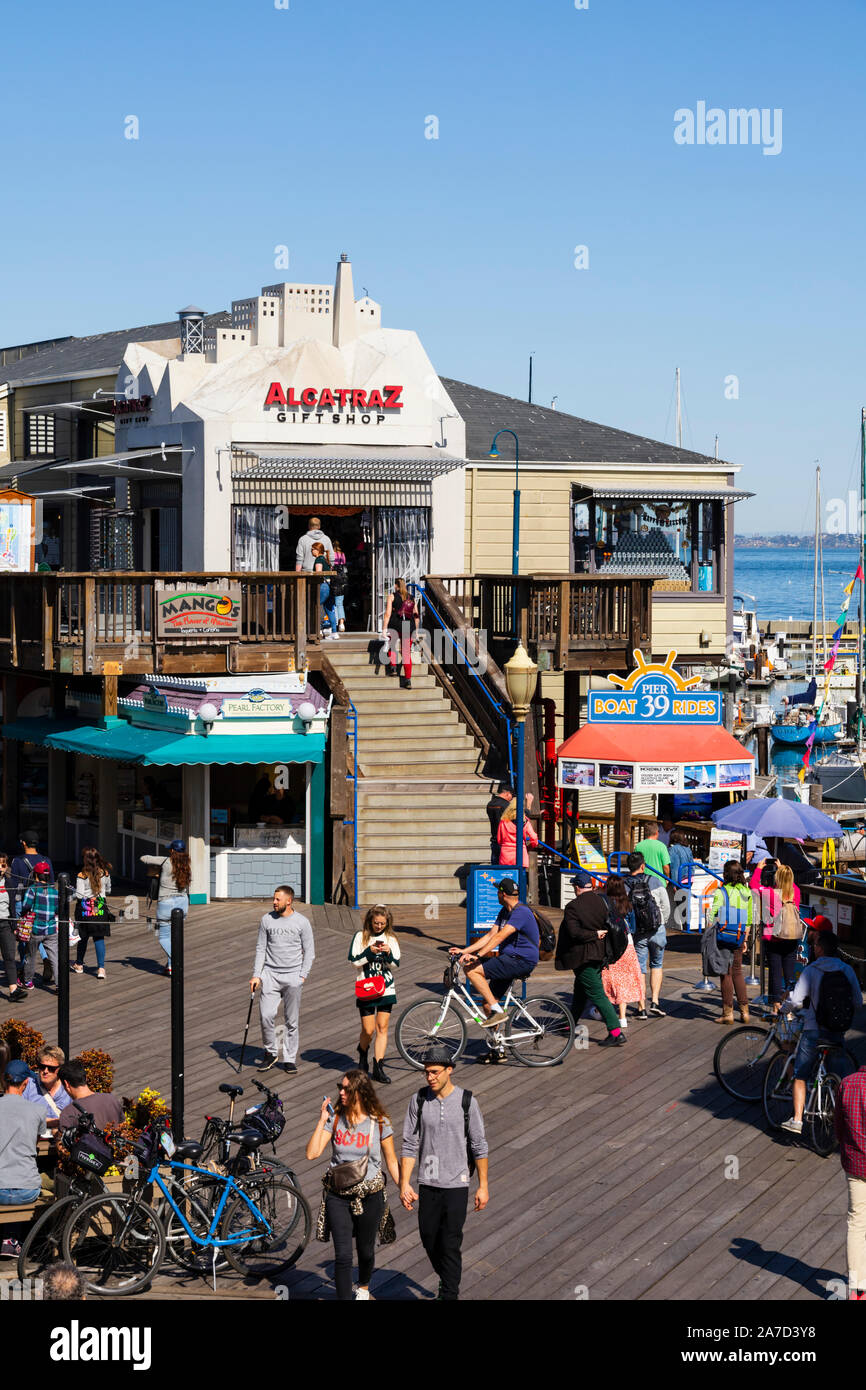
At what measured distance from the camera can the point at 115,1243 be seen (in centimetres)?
1130

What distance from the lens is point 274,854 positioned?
24312 millimetres

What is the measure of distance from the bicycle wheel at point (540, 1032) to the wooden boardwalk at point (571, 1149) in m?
0.17

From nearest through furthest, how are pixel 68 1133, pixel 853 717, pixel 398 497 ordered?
pixel 68 1133
pixel 398 497
pixel 853 717

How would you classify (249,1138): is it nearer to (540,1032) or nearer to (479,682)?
(540,1032)

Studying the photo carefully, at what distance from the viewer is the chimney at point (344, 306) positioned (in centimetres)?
A: 2944

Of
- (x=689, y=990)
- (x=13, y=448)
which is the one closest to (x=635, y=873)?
(x=689, y=990)

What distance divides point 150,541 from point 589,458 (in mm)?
8240

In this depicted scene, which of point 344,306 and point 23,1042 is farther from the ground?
point 344,306

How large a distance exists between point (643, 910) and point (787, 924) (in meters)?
1.51

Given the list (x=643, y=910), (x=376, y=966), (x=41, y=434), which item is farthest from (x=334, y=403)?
(x=376, y=966)

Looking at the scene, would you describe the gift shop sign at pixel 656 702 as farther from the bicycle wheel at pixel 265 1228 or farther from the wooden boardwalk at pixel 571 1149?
the bicycle wheel at pixel 265 1228

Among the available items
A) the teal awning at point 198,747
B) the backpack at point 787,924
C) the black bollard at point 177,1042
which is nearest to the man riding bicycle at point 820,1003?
the backpack at point 787,924

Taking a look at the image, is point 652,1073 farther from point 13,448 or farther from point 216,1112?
point 13,448

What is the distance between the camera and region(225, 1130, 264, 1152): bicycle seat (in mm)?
11570
